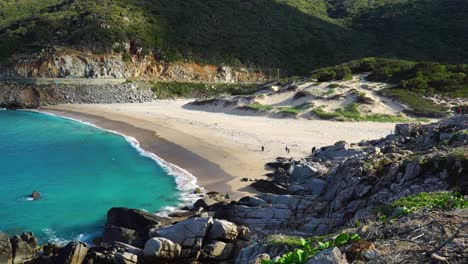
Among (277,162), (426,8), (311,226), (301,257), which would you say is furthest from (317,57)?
(301,257)

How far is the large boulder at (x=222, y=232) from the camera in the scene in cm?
1507

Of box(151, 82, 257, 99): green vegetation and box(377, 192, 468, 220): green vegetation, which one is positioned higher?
box(377, 192, 468, 220): green vegetation

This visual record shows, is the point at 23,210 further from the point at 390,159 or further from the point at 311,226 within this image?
the point at 390,159

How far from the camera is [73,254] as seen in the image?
15.5 meters

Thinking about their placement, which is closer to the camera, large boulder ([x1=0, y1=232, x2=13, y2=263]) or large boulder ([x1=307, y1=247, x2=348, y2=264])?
large boulder ([x1=307, y1=247, x2=348, y2=264])

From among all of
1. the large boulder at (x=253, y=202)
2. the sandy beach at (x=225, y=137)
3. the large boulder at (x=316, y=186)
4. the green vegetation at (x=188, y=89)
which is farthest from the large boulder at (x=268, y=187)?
the green vegetation at (x=188, y=89)

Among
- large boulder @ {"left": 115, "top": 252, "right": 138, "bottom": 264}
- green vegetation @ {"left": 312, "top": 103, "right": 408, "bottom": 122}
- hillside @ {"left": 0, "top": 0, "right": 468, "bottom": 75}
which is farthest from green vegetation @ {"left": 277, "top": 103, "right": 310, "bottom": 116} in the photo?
hillside @ {"left": 0, "top": 0, "right": 468, "bottom": 75}

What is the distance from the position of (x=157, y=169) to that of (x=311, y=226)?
17.0 metres

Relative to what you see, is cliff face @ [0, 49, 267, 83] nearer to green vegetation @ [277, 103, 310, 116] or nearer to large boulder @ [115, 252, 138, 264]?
green vegetation @ [277, 103, 310, 116]

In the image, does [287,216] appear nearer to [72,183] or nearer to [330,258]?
[330,258]

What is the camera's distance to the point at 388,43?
100 meters

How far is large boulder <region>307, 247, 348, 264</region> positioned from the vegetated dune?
41.2 m

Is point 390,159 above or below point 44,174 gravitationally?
above

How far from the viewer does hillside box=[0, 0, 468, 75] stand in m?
86.9
